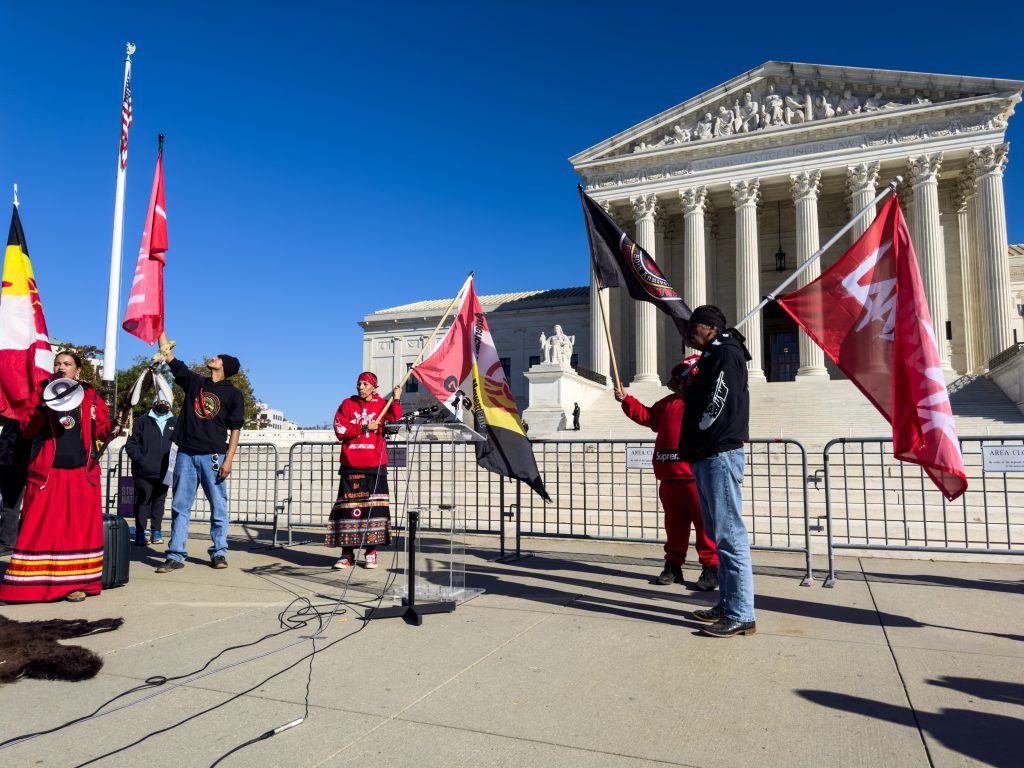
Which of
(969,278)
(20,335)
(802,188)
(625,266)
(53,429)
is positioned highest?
(802,188)

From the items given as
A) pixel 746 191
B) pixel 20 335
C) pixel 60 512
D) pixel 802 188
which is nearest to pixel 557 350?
pixel 746 191

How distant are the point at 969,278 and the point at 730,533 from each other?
31.8 meters

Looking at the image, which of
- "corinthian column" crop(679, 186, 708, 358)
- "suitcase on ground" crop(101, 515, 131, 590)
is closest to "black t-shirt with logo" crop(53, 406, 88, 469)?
"suitcase on ground" crop(101, 515, 131, 590)


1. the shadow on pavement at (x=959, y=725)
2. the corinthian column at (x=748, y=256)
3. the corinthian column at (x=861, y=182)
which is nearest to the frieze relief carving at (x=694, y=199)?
the corinthian column at (x=748, y=256)

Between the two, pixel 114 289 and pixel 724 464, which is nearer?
pixel 724 464

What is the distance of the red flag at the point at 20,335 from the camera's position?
592 centimetres

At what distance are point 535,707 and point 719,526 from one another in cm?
185

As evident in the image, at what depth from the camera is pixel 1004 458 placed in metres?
6.08

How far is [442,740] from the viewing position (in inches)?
106

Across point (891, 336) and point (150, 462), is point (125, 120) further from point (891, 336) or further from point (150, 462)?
point (891, 336)

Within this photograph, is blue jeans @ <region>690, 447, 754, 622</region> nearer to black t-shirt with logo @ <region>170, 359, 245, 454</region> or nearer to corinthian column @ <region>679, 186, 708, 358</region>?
black t-shirt with logo @ <region>170, 359, 245, 454</region>

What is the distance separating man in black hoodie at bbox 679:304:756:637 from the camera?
4.27m

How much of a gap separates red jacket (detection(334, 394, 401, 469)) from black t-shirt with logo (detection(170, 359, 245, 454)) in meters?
0.97

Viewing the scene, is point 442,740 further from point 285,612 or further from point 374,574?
point 374,574
